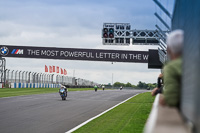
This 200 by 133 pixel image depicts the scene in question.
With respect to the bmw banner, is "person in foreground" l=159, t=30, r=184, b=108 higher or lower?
lower

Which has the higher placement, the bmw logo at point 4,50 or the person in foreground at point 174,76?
the bmw logo at point 4,50

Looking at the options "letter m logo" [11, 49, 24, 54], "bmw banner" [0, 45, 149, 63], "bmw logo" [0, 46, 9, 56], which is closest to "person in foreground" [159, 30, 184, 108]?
"bmw banner" [0, 45, 149, 63]

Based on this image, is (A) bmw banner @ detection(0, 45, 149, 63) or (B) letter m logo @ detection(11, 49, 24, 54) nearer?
(A) bmw banner @ detection(0, 45, 149, 63)

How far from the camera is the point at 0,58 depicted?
155ft

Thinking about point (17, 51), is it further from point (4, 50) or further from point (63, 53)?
point (63, 53)

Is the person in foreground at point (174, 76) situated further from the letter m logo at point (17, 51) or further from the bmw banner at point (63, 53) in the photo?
the letter m logo at point (17, 51)

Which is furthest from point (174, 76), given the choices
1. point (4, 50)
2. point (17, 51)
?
point (17, 51)

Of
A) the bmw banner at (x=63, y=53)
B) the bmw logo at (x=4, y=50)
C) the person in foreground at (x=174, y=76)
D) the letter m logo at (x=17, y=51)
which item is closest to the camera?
the person in foreground at (x=174, y=76)

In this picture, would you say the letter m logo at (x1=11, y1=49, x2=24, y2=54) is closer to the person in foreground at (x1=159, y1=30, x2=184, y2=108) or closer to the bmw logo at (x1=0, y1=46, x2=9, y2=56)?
the bmw logo at (x1=0, y1=46, x2=9, y2=56)

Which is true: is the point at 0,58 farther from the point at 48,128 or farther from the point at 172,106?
the point at 172,106

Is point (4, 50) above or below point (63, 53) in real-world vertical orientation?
above

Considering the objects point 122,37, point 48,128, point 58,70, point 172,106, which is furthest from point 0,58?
point 172,106

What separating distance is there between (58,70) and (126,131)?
71.1 m

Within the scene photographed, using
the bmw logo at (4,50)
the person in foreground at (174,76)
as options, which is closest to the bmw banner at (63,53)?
the bmw logo at (4,50)
